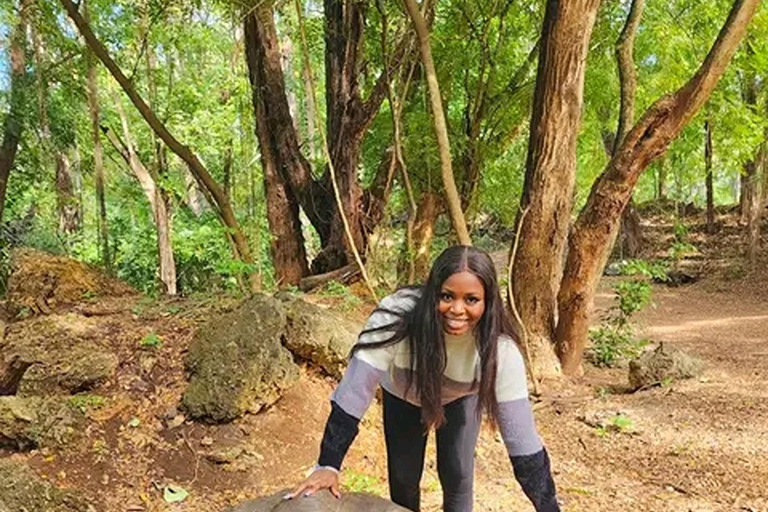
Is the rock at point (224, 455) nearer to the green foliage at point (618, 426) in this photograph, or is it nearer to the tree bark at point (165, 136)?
the tree bark at point (165, 136)

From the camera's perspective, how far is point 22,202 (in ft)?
39.4

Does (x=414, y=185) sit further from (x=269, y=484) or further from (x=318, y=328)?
(x=269, y=484)

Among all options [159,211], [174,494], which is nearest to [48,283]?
[174,494]

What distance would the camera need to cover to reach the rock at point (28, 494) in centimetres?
285

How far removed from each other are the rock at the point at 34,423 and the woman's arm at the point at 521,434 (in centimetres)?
266

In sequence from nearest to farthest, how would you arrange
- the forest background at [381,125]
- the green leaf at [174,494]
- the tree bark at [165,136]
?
the green leaf at [174,494], the tree bark at [165,136], the forest background at [381,125]

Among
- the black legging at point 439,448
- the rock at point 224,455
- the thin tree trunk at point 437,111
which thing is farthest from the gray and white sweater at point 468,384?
the thin tree trunk at point 437,111

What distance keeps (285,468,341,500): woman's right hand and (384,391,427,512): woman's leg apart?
456 millimetres

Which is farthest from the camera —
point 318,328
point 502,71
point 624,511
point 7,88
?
point 7,88

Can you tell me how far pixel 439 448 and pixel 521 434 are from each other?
603mm

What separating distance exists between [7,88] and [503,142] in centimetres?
703

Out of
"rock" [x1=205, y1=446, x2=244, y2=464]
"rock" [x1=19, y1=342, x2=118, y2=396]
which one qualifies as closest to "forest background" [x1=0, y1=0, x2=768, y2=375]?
"rock" [x1=19, y1=342, x2=118, y2=396]

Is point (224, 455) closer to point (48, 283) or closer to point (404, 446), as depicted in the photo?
point (404, 446)

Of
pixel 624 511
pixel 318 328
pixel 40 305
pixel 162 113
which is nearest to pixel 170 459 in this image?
pixel 318 328
